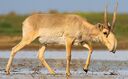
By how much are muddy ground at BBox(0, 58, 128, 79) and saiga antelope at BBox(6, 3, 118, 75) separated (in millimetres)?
516

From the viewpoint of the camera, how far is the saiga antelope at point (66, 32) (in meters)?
21.9

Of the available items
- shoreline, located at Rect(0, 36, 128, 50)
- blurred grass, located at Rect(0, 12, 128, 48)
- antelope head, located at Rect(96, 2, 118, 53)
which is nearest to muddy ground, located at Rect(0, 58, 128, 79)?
antelope head, located at Rect(96, 2, 118, 53)

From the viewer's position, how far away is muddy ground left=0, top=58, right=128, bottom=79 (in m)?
20.5

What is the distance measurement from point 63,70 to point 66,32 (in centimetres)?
166

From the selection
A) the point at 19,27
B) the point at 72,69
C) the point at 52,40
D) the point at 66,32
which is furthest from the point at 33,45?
the point at 66,32

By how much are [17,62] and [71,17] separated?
4844 mm

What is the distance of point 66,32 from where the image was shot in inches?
864

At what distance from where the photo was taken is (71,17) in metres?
22.2

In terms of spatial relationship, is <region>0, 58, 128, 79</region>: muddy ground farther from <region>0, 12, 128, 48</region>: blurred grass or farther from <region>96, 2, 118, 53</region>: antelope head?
<region>0, 12, 128, 48</region>: blurred grass

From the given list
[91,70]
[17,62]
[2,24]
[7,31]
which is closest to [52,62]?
[17,62]

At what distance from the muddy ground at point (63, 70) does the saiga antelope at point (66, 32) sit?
516 millimetres

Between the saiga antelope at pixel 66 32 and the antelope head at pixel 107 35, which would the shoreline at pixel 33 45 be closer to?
the saiga antelope at pixel 66 32

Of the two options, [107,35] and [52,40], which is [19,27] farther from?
[107,35]

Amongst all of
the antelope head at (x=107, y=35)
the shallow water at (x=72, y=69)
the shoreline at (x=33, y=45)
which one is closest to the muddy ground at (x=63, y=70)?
the shallow water at (x=72, y=69)
